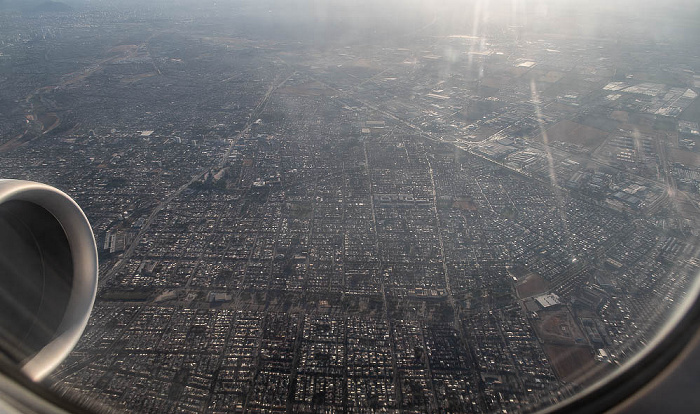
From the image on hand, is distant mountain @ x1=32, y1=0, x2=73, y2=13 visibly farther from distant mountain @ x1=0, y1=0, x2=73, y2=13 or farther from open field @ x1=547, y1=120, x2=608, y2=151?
open field @ x1=547, y1=120, x2=608, y2=151

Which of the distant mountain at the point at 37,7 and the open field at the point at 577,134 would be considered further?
the distant mountain at the point at 37,7

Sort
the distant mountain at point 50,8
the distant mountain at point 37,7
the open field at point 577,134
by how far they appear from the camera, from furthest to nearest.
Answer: the distant mountain at point 50,8 < the distant mountain at point 37,7 < the open field at point 577,134

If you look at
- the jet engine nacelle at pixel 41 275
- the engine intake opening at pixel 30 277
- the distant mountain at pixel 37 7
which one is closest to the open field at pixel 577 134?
the jet engine nacelle at pixel 41 275

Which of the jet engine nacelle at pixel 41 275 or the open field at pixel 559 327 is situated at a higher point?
the jet engine nacelle at pixel 41 275

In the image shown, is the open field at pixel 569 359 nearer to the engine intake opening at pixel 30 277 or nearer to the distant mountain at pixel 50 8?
the engine intake opening at pixel 30 277

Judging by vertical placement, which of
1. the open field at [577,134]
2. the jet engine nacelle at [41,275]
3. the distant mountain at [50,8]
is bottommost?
the open field at [577,134]

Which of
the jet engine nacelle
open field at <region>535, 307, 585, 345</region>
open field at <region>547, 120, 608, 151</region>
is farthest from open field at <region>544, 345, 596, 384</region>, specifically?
open field at <region>547, 120, 608, 151</region>

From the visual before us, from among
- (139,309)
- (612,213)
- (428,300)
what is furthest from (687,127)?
(139,309)

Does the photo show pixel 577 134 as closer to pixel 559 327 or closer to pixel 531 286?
pixel 531 286
